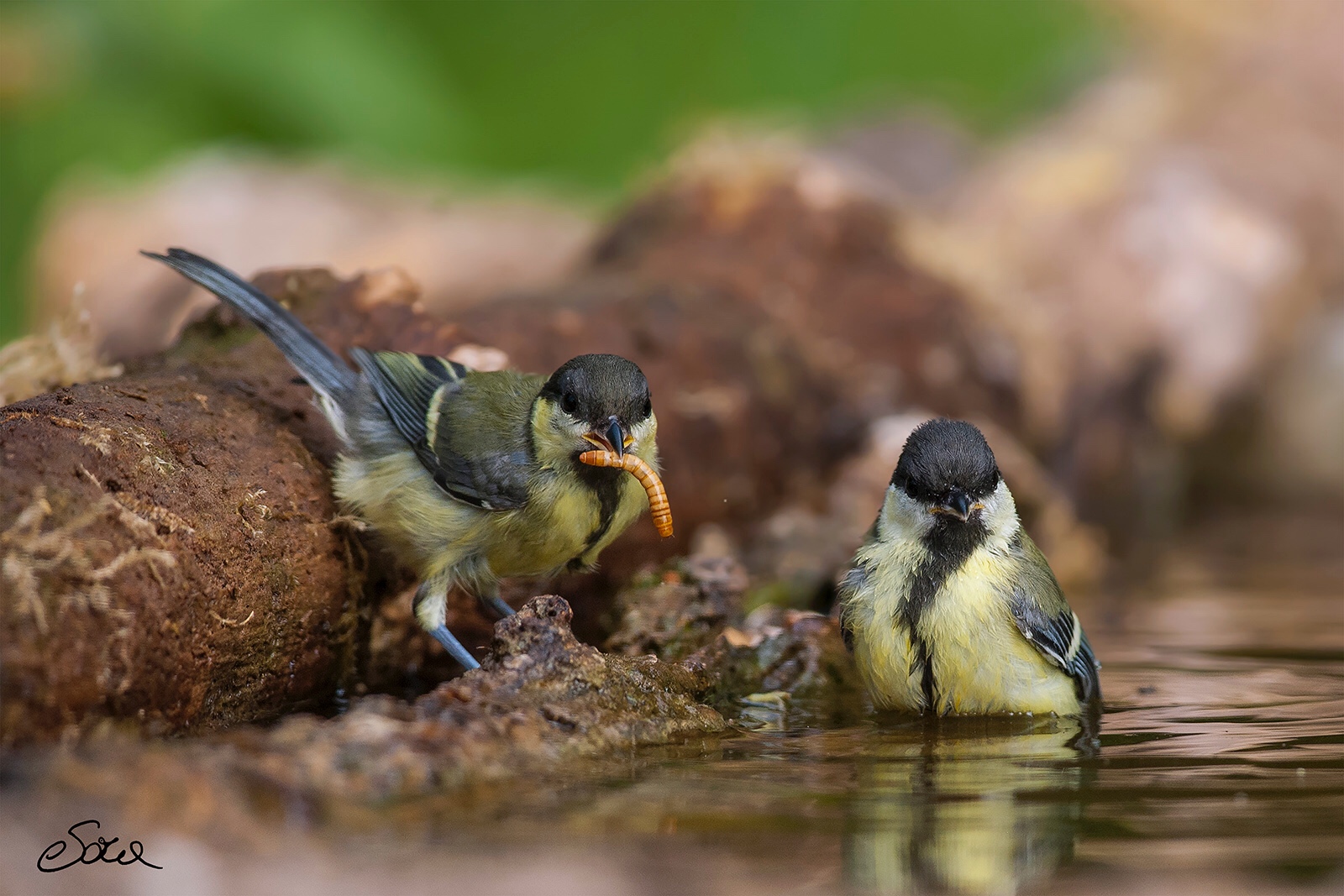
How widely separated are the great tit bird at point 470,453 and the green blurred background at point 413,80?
6618 mm

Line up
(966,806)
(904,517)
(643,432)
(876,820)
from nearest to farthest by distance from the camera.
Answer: (876,820), (966,806), (904,517), (643,432)

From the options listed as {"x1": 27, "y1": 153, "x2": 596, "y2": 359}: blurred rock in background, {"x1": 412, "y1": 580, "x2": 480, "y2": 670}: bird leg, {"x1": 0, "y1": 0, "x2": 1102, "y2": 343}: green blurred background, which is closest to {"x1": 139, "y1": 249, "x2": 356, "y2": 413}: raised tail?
{"x1": 412, "y1": 580, "x2": 480, "y2": 670}: bird leg

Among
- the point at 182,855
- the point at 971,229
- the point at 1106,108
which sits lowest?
the point at 182,855

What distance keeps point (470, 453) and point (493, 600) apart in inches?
22.7

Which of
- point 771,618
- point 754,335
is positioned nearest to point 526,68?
point 754,335

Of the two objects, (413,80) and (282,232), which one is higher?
(413,80)

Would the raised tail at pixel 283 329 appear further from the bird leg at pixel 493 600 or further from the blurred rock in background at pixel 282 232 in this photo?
the blurred rock in background at pixel 282 232

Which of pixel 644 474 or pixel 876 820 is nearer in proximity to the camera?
pixel 876 820

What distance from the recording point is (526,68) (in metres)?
11.9

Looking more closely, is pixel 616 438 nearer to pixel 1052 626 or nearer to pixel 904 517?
pixel 904 517

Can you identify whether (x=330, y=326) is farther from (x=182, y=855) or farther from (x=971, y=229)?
(x=971, y=229)

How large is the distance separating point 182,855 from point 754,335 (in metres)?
4.53

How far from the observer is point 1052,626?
393 cm
